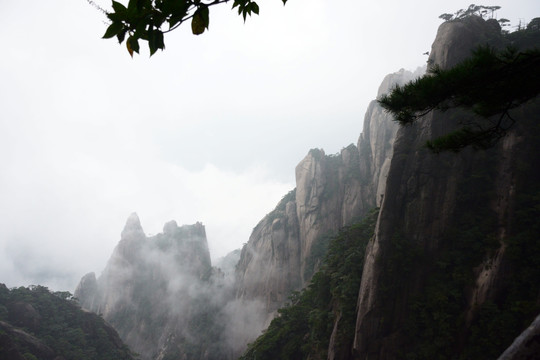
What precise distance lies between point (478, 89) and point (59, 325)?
39875 mm

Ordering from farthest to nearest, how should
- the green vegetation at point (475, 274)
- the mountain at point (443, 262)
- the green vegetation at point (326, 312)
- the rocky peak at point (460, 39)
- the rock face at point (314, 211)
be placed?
the rock face at point (314, 211) → the rocky peak at point (460, 39) → the green vegetation at point (326, 312) → the mountain at point (443, 262) → the green vegetation at point (475, 274)

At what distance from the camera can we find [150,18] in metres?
1.31

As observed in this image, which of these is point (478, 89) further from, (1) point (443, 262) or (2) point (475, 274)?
(1) point (443, 262)

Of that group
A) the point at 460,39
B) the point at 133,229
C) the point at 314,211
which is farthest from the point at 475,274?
the point at 133,229

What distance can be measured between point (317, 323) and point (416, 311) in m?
6.23

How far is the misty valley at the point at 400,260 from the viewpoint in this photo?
479 inches

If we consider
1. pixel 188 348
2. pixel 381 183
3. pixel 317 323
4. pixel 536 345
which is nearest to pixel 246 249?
pixel 188 348

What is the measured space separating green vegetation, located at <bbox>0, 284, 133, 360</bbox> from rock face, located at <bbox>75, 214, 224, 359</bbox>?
580 inches

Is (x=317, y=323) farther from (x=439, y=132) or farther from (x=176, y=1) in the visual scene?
(x=176, y=1)

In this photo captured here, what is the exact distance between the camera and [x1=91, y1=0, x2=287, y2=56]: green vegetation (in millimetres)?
1201

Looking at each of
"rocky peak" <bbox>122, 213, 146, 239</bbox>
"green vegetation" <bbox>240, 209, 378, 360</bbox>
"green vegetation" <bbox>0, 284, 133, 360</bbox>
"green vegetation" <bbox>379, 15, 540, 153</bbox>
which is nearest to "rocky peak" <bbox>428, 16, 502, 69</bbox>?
"green vegetation" <bbox>240, 209, 378, 360</bbox>

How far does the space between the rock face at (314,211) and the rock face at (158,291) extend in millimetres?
13003

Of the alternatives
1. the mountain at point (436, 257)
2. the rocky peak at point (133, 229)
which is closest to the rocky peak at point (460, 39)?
the mountain at point (436, 257)

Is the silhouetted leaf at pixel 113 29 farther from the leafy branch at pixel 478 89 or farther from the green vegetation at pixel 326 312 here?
the green vegetation at pixel 326 312
